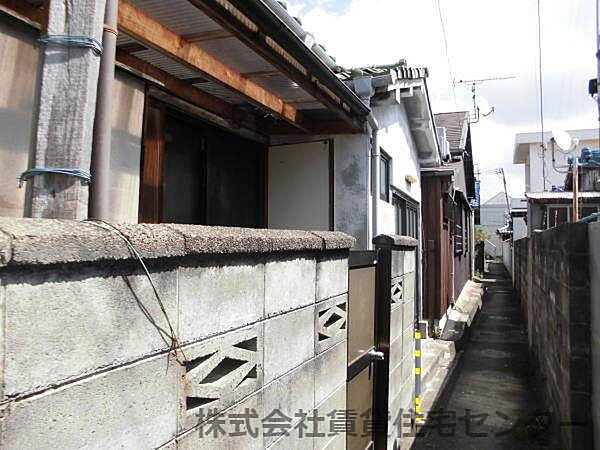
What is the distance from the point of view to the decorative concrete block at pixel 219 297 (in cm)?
194

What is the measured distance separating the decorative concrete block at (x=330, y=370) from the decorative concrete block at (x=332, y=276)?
15.8 inches

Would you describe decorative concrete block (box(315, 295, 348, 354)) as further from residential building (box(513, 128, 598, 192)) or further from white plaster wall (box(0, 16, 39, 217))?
residential building (box(513, 128, 598, 192))

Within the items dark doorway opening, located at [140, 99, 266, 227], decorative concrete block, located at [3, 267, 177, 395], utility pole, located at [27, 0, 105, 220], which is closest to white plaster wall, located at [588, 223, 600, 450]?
dark doorway opening, located at [140, 99, 266, 227]

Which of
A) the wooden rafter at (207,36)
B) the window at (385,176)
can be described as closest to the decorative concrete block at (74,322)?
the wooden rafter at (207,36)

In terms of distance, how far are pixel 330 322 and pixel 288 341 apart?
2.68 feet

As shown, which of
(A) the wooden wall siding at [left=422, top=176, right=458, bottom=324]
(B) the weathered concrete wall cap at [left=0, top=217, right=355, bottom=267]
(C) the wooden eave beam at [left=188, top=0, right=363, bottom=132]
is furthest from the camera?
(A) the wooden wall siding at [left=422, top=176, right=458, bottom=324]

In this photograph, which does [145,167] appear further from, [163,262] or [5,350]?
[5,350]

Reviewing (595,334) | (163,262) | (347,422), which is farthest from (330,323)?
(595,334)

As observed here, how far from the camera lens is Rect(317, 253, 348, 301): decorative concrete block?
11.0 feet

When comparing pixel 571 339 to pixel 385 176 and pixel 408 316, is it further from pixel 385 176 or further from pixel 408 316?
pixel 385 176

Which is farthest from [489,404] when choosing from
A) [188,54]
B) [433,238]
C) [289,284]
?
[188,54]

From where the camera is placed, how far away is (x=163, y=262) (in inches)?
70.2

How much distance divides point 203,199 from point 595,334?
162 inches

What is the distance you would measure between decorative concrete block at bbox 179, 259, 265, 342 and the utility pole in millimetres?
482
